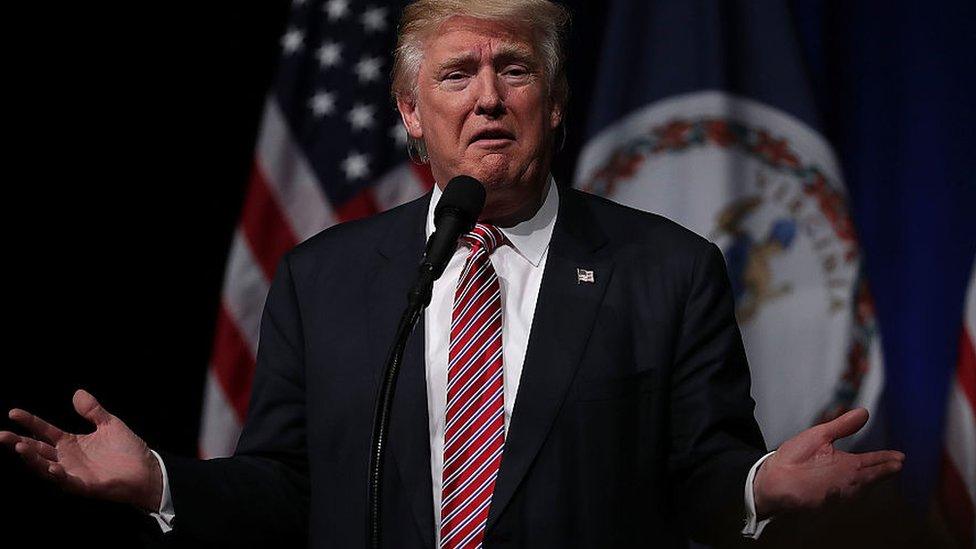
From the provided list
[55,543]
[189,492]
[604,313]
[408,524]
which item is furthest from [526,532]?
[55,543]

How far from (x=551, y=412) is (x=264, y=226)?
176 centimetres

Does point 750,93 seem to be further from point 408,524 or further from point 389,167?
point 408,524

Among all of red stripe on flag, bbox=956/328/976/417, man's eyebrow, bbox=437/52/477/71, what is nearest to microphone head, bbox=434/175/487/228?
man's eyebrow, bbox=437/52/477/71

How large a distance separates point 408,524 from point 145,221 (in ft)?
5.69

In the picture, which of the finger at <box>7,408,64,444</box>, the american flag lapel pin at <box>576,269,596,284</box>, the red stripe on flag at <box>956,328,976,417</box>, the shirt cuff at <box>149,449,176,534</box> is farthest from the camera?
the red stripe on flag at <box>956,328,976,417</box>

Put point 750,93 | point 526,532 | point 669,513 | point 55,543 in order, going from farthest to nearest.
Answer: point 750,93, point 55,543, point 669,513, point 526,532

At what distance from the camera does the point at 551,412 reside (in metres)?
1.73

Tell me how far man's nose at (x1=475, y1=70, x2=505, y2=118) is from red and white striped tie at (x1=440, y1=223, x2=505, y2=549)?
0.24 meters

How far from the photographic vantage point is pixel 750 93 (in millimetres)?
3322

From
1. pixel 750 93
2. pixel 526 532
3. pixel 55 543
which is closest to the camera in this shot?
pixel 526 532

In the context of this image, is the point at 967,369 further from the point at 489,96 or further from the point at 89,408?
the point at 89,408

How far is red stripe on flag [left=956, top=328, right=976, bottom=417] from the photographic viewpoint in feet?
10.1

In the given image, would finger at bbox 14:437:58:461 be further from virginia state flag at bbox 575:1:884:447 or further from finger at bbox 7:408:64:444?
virginia state flag at bbox 575:1:884:447

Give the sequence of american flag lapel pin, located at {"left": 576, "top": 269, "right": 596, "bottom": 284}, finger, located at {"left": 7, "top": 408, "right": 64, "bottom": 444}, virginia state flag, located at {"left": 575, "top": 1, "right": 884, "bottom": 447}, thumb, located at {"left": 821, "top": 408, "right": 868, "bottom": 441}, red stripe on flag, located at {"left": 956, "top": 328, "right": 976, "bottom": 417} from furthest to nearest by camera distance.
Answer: virginia state flag, located at {"left": 575, "top": 1, "right": 884, "bottom": 447}
red stripe on flag, located at {"left": 956, "top": 328, "right": 976, "bottom": 417}
american flag lapel pin, located at {"left": 576, "top": 269, "right": 596, "bottom": 284}
finger, located at {"left": 7, "top": 408, "right": 64, "bottom": 444}
thumb, located at {"left": 821, "top": 408, "right": 868, "bottom": 441}
